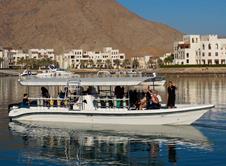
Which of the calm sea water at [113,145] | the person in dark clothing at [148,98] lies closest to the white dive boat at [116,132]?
the calm sea water at [113,145]

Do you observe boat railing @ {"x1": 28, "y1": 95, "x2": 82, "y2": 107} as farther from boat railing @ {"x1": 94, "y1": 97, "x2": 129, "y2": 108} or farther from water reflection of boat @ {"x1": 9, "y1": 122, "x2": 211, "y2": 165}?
water reflection of boat @ {"x1": 9, "y1": 122, "x2": 211, "y2": 165}

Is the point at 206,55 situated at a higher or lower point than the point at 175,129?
higher

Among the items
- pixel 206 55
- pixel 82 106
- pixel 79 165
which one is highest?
pixel 206 55

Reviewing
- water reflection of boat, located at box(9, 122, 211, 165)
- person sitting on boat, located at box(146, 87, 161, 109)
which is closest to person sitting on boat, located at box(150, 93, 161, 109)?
person sitting on boat, located at box(146, 87, 161, 109)

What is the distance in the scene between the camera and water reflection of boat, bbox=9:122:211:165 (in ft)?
67.0

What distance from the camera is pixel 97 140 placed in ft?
77.3

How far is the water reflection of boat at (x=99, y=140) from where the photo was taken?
2042cm

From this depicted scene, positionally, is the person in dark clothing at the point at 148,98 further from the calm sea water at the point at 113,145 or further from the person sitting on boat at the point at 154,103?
the calm sea water at the point at 113,145

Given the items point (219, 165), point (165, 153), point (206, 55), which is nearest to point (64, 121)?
point (165, 153)

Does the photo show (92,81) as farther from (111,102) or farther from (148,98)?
(148,98)

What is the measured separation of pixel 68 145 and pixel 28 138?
282 cm

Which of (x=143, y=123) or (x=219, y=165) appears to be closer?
(x=219, y=165)

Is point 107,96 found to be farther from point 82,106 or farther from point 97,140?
point 97,140

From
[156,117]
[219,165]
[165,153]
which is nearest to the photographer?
[219,165]
